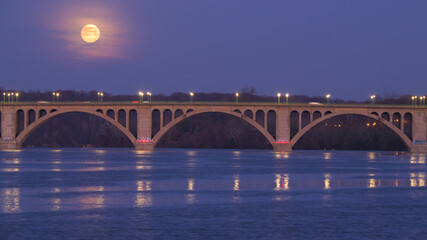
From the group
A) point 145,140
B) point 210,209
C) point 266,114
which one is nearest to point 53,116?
point 145,140

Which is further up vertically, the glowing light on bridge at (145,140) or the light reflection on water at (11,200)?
the glowing light on bridge at (145,140)

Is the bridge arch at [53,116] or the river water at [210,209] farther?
the bridge arch at [53,116]

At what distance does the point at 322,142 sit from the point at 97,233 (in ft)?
478

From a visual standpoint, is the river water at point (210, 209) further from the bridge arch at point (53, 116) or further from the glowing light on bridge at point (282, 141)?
the bridge arch at point (53, 116)

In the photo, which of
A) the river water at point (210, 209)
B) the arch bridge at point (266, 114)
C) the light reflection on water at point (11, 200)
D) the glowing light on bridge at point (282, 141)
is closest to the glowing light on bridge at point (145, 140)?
the arch bridge at point (266, 114)

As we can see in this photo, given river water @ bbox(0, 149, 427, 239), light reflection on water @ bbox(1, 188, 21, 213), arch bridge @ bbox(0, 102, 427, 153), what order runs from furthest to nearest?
arch bridge @ bbox(0, 102, 427, 153)
light reflection on water @ bbox(1, 188, 21, 213)
river water @ bbox(0, 149, 427, 239)

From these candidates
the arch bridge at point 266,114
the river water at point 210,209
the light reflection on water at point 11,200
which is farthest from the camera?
the arch bridge at point 266,114

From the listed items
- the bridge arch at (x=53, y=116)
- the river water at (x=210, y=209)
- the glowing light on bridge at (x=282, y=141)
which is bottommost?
the river water at (x=210, y=209)

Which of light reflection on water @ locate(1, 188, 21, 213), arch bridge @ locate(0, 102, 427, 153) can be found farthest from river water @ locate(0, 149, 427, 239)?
arch bridge @ locate(0, 102, 427, 153)

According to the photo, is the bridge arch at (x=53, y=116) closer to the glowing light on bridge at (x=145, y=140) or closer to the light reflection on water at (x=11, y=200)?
the glowing light on bridge at (x=145, y=140)

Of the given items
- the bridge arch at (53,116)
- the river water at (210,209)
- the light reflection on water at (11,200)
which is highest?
the bridge arch at (53,116)

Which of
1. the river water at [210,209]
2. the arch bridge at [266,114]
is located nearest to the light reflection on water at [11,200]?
the river water at [210,209]

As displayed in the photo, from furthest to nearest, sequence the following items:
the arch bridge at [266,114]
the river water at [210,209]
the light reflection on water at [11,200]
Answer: the arch bridge at [266,114], the light reflection on water at [11,200], the river water at [210,209]

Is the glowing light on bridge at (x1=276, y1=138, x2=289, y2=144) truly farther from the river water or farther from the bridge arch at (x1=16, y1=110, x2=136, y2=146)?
the river water
